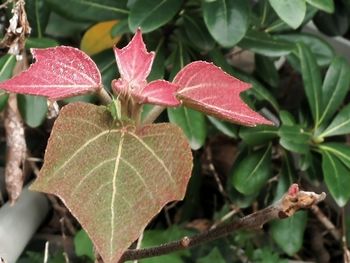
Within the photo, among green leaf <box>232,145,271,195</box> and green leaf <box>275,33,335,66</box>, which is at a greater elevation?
green leaf <box>275,33,335,66</box>

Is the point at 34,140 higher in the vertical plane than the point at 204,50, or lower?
lower

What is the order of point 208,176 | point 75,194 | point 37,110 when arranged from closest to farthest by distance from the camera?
point 75,194, point 37,110, point 208,176

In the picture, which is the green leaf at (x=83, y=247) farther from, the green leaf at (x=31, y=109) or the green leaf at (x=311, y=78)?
the green leaf at (x=311, y=78)

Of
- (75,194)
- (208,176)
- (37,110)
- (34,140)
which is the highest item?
(75,194)

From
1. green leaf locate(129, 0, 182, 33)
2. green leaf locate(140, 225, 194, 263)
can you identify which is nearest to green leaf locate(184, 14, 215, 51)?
green leaf locate(129, 0, 182, 33)

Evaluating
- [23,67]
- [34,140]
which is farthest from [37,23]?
[34,140]

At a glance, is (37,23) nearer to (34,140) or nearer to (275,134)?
(34,140)

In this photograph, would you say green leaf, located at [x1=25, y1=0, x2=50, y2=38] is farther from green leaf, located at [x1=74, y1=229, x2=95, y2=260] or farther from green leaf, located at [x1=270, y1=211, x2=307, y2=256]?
green leaf, located at [x1=270, y1=211, x2=307, y2=256]
